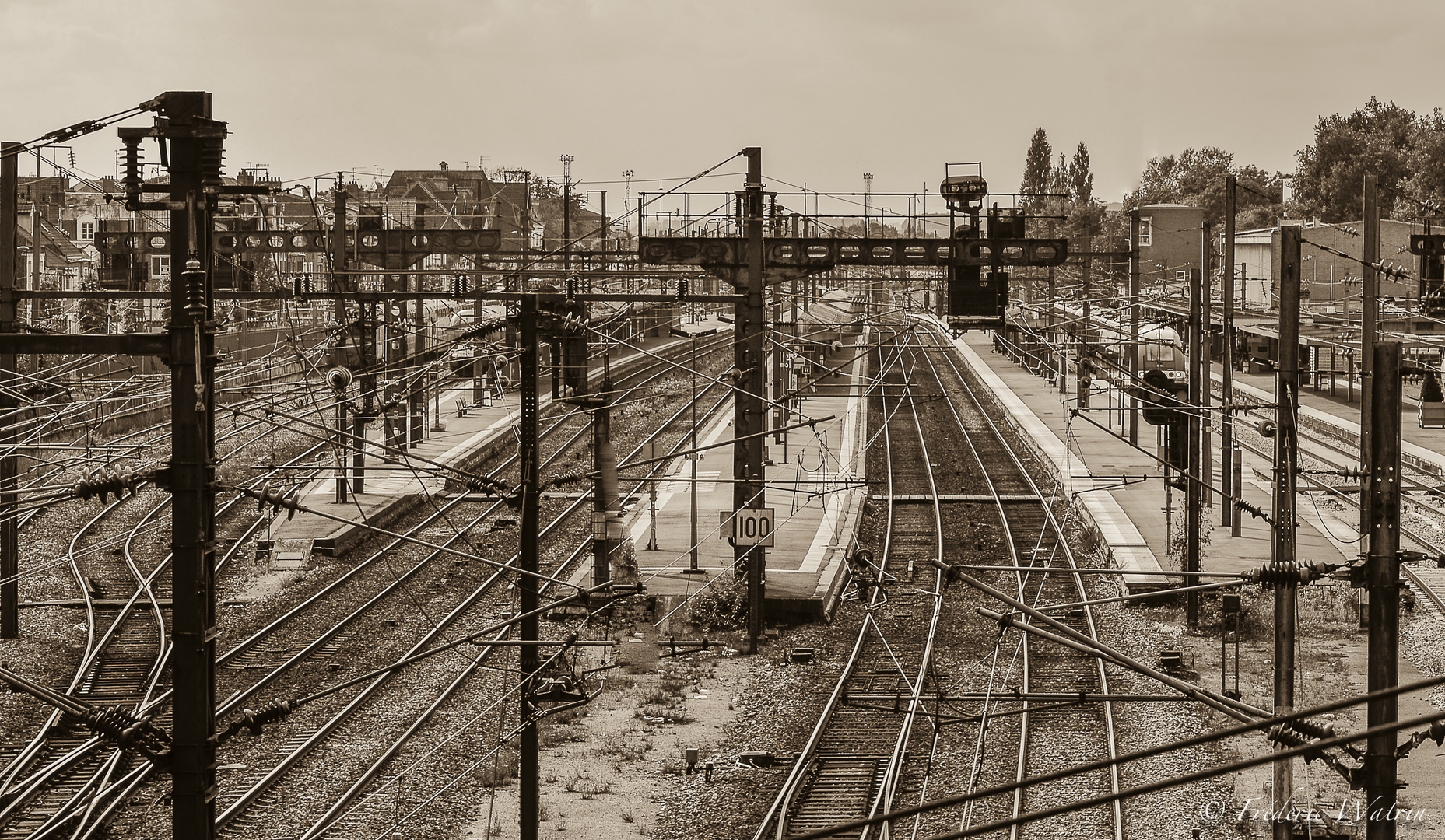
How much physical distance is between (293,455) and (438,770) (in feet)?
65.3

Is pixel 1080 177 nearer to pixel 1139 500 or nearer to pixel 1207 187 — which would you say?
pixel 1207 187

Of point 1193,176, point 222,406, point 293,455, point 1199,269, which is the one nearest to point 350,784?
point 222,406

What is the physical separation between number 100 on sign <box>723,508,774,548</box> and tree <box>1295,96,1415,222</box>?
7432cm

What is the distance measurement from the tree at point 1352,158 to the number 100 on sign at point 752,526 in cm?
7432

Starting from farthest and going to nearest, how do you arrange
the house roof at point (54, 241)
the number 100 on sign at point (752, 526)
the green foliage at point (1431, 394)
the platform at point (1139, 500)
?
the house roof at point (54, 241) → the green foliage at point (1431, 394) → the platform at point (1139, 500) → the number 100 on sign at point (752, 526)

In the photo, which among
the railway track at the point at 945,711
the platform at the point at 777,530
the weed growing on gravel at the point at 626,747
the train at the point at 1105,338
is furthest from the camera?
the train at the point at 1105,338

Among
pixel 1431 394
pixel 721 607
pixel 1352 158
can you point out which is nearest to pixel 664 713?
pixel 721 607

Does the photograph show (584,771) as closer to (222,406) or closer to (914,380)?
(222,406)

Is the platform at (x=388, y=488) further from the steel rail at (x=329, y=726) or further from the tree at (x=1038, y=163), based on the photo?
the tree at (x=1038, y=163)

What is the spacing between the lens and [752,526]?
59.8 ft

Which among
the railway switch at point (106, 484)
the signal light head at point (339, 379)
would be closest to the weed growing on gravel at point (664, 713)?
the signal light head at point (339, 379)

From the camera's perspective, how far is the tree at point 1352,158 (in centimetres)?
8650

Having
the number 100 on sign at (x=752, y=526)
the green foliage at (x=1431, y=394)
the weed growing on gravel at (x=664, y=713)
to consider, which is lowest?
the weed growing on gravel at (x=664, y=713)

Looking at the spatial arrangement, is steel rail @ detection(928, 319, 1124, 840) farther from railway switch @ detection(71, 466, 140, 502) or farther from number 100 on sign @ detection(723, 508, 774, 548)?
railway switch @ detection(71, 466, 140, 502)
